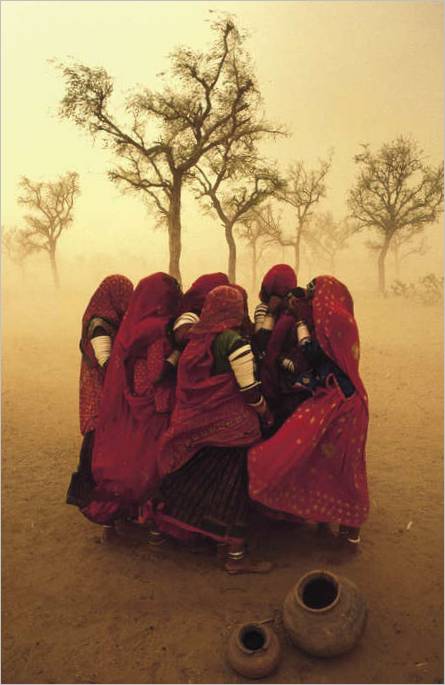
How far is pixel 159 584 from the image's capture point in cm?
280

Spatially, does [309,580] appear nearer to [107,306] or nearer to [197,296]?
[197,296]

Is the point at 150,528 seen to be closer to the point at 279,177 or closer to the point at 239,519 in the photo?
the point at 239,519

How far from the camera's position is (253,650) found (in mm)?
2186

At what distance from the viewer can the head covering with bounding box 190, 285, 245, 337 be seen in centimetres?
284

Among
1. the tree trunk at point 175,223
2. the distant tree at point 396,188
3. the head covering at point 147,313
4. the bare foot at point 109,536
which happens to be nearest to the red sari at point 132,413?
the head covering at point 147,313

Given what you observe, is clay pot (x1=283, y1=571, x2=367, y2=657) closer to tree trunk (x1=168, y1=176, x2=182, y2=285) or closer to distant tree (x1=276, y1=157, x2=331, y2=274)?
tree trunk (x1=168, y1=176, x2=182, y2=285)

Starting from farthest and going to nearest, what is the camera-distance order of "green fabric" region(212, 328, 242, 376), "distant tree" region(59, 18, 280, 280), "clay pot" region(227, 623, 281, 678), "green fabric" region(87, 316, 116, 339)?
1. "distant tree" region(59, 18, 280, 280)
2. "green fabric" region(87, 316, 116, 339)
3. "green fabric" region(212, 328, 242, 376)
4. "clay pot" region(227, 623, 281, 678)

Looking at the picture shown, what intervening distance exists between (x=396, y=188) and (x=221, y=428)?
16471 mm

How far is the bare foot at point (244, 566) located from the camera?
2.86 metres

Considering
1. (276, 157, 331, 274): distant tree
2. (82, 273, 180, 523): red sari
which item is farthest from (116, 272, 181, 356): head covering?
(276, 157, 331, 274): distant tree

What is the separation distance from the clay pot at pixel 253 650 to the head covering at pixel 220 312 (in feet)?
5.64

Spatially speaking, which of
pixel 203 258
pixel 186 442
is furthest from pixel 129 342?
pixel 203 258

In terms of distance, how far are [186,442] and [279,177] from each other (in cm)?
951

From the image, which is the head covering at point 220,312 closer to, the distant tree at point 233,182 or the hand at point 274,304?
the hand at point 274,304
